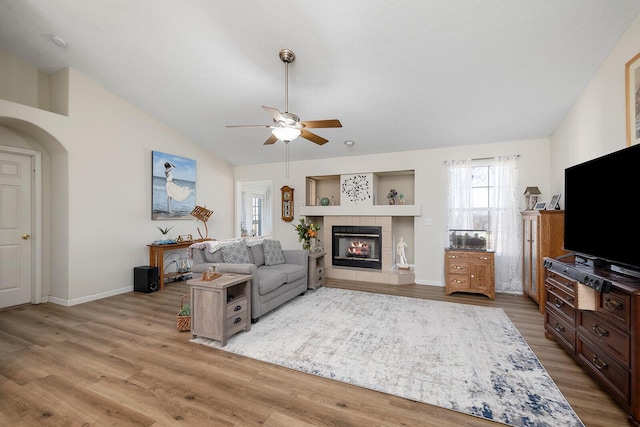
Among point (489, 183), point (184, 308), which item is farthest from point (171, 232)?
point (489, 183)

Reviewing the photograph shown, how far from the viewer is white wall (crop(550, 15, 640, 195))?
2418mm

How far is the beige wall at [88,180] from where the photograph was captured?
384 cm

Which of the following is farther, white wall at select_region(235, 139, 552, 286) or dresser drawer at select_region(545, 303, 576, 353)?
white wall at select_region(235, 139, 552, 286)

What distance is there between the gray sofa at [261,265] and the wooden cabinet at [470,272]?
2409 mm

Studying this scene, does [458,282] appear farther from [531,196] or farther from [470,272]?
[531,196]

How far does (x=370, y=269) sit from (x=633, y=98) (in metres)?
4.21

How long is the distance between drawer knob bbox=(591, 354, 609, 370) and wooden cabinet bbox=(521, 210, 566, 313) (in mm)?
1699

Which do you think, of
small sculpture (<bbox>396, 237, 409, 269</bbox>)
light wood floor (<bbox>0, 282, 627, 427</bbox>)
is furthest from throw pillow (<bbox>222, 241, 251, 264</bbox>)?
small sculpture (<bbox>396, 237, 409, 269</bbox>)

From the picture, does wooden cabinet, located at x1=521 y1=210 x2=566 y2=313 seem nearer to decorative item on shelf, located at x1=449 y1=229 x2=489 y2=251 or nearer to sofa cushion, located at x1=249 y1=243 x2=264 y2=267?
decorative item on shelf, located at x1=449 y1=229 x2=489 y2=251

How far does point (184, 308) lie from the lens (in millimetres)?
3066

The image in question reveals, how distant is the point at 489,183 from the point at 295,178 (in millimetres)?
3899

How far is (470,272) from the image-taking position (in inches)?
172

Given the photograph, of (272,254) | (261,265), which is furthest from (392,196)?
(261,265)

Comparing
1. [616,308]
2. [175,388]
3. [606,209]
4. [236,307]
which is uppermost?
[606,209]
